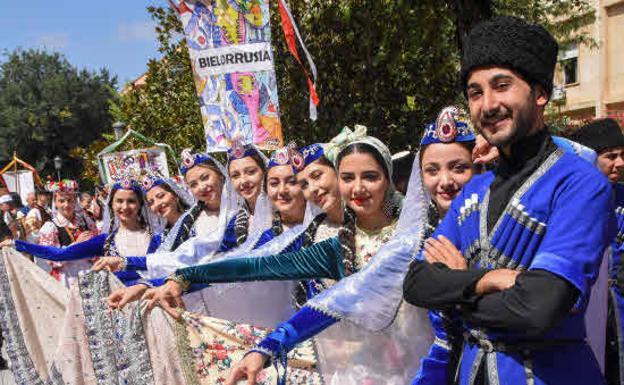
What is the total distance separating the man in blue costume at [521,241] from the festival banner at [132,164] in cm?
467

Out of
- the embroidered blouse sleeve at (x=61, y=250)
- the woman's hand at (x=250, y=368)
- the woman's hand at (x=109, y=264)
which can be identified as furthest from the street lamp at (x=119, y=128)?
the woman's hand at (x=250, y=368)

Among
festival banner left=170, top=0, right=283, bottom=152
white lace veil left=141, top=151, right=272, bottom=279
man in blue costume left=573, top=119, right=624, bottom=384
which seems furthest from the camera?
festival banner left=170, top=0, right=283, bottom=152

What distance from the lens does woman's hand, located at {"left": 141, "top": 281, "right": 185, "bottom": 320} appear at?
3534 millimetres

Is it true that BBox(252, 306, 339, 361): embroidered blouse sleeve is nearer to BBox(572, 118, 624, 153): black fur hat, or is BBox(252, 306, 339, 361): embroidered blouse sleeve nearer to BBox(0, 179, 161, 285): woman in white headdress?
BBox(572, 118, 624, 153): black fur hat

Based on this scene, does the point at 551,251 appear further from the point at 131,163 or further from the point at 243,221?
the point at 131,163

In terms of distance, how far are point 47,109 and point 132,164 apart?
3548cm

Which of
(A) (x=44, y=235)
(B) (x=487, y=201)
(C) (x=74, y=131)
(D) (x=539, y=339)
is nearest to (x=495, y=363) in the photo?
(D) (x=539, y=339)

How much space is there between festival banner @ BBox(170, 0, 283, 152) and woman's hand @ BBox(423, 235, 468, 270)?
3.80m

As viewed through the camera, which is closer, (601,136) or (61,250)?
(601,136)

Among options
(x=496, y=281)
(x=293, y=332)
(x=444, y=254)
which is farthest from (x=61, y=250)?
(x=496, y=281)

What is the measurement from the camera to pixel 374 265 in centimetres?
281

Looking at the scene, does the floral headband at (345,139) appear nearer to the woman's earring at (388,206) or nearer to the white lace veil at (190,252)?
the woman's earring at (388,206)

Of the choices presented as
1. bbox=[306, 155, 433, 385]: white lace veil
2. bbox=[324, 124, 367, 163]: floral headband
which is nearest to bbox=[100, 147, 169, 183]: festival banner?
bbox=[324, 124, 367, 163]: floral headband

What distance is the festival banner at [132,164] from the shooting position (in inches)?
252
